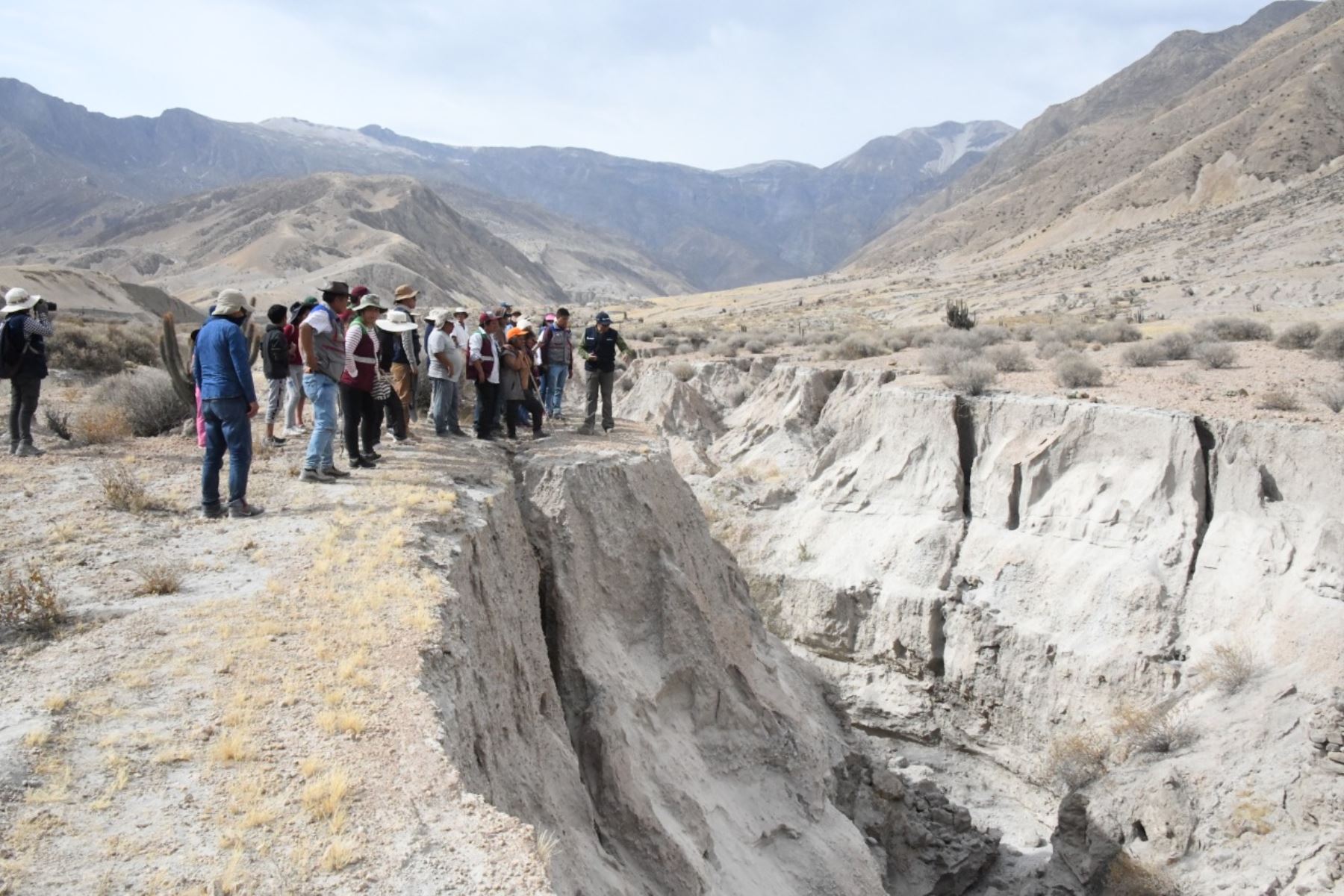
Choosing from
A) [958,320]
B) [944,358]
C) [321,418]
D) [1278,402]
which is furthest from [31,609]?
[958,320]

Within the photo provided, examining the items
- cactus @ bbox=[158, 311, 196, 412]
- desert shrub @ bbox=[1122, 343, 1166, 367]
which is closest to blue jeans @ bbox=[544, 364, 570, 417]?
cactus @ bbox=[158, 311, 196, 412]

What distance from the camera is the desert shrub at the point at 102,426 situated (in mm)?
9859

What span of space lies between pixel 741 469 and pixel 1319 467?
1085 centimetres

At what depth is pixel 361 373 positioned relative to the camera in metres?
8.35

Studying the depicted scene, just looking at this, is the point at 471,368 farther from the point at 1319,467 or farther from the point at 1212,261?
the point at 1212,261

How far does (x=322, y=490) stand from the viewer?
7.74 metres

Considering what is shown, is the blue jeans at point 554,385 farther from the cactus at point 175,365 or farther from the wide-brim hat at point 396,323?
the cactus at point 175,365

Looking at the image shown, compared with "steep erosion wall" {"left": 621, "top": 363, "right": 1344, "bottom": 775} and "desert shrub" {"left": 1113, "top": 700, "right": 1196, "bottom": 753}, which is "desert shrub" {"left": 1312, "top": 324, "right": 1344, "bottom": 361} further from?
"desert shrub" {"left": 1113, "top": 700, "right": 1196, "bottom": 753}

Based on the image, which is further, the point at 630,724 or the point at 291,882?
the point at 630,724

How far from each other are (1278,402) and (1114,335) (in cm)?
848

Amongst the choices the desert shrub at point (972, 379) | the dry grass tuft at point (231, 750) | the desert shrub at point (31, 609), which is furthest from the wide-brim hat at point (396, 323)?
the desert shrub at point (972, 379)

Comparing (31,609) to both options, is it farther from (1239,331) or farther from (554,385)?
(1239,331)

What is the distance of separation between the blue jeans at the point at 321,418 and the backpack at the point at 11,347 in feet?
10.2

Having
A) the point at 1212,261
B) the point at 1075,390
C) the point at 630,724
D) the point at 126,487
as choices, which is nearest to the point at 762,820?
the point at 630,724
